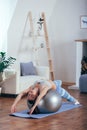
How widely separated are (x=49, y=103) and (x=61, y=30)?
440 cm

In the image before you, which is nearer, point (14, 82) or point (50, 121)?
point (50, 121)

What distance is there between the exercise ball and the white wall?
336cm

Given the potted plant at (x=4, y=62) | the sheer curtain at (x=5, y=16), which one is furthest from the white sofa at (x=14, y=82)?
the sheer curtain at (x=5, y=16)

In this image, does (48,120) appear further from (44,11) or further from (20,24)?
(44,11)

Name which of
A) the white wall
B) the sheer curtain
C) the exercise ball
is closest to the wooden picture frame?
the white wall

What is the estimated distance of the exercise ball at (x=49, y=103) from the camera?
5344mm

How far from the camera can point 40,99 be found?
5312 millimetres

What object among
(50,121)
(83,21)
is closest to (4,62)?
(83,21)

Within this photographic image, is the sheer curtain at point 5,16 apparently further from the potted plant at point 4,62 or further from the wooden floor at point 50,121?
the wooden floor at point 50,121

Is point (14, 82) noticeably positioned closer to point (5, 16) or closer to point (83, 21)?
point (5, 16)

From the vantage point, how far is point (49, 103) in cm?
536

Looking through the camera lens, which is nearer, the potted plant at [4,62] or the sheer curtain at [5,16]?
the potted plant at [4,62]

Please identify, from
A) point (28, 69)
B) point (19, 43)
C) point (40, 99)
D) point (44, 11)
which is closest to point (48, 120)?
point (40, 99)

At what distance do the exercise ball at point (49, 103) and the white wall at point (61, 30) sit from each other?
3356mm
